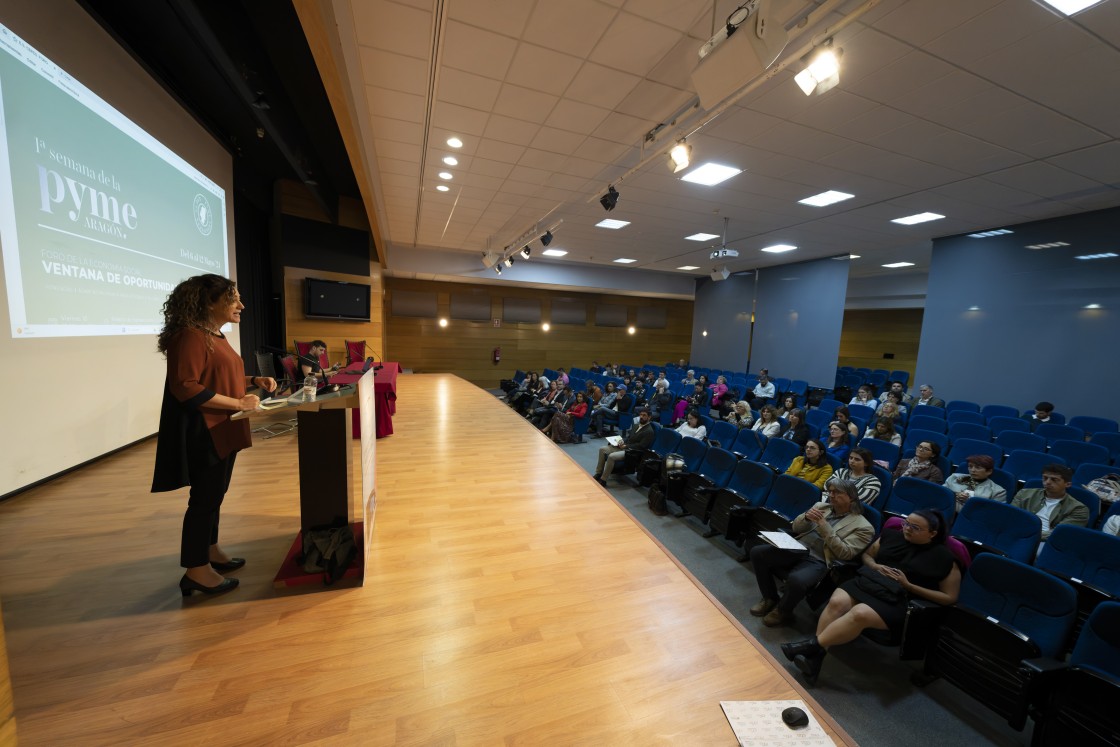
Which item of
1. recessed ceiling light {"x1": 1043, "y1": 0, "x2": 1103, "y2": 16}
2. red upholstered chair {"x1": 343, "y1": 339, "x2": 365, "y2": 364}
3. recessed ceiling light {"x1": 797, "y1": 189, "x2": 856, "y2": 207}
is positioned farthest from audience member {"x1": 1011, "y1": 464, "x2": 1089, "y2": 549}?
red upholstered chair {"x1": 343, "y1": 339, "x2": 365, "y2": 364}

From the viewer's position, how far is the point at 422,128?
4176mm

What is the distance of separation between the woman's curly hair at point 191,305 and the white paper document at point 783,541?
3408mm

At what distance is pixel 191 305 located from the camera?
1855mm

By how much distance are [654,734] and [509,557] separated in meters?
1.23

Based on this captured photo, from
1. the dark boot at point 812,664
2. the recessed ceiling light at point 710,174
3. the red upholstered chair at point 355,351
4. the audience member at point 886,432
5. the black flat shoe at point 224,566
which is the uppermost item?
the recessed ceiling light at point 710,174

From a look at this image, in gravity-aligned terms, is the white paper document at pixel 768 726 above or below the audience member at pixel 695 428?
below

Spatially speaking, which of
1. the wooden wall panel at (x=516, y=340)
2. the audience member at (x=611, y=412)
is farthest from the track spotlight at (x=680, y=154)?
the wooden wall panel at (x=516, y=340)

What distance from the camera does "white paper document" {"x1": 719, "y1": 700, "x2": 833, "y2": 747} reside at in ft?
4.97

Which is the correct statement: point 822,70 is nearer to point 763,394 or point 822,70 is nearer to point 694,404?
point 694,404

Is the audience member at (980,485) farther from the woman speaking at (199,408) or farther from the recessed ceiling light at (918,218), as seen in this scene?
the woman speaking at (199,408)

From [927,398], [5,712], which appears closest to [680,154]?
[5,712]

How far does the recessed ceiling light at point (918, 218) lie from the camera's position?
6022 mm

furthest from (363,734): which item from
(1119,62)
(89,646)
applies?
(1119,62)

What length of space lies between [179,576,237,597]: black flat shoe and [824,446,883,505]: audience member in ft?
12.7
